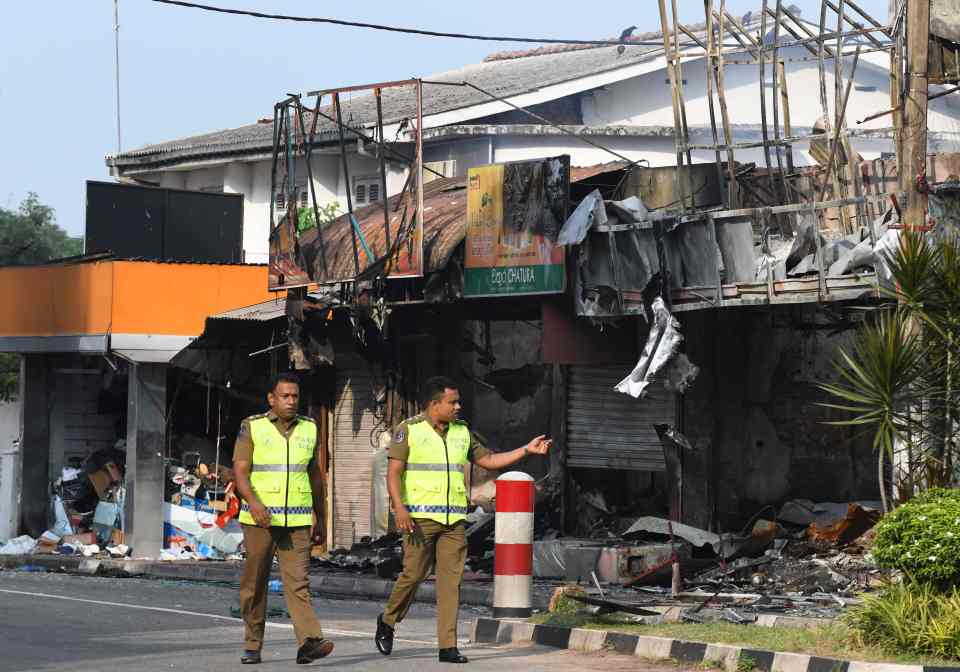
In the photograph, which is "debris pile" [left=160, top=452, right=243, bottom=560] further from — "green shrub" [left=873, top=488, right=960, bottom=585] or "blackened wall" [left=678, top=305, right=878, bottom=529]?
"green shrub" [left=873, top=488, right=960, bottom=585]

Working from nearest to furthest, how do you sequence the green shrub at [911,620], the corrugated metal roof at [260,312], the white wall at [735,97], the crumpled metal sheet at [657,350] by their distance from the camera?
the green shrub at [911,620]
the crumpled metal sheet at [657,350]
the corrugated metal roof at [260,312]
the white wall at [735,97]

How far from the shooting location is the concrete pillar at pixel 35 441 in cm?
2770

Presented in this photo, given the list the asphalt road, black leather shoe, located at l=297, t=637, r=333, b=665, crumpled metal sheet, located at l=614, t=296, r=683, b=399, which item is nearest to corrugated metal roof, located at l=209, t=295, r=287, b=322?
crumpled metal sheet, located at l=614, t=296, r=683, b=399

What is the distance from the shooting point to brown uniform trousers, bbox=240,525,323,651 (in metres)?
10.4

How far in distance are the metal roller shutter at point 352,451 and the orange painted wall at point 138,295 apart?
2.41 m

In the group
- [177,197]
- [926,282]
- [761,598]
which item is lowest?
[761,598]

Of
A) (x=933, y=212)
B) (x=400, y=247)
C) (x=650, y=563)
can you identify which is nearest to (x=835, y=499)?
(x=650, y=563)

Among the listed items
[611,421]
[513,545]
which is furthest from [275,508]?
[611,421]

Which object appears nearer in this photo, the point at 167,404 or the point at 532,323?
the point at 532,323

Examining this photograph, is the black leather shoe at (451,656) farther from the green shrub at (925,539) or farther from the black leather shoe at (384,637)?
the green shrub at (925,539)

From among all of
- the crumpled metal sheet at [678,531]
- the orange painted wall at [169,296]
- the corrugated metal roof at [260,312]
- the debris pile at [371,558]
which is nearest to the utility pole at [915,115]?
the crumpled metal sheet at [678,531]

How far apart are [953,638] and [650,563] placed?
341 inches

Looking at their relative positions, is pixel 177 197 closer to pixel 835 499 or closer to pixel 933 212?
pixel 835 499

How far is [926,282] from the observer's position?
1243 cm
